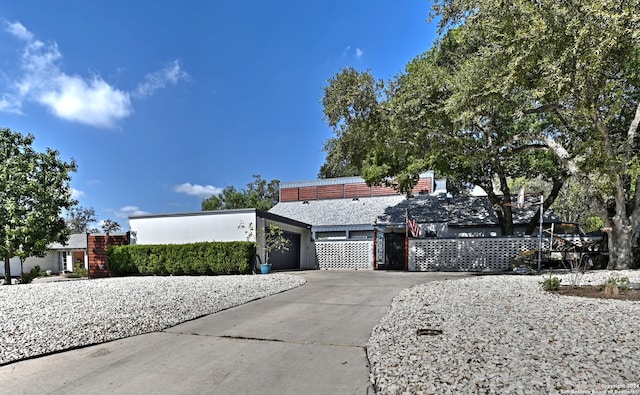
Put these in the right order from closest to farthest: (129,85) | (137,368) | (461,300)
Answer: (137,368), (461,300), (129,85)

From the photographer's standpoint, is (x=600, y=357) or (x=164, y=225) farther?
(x=164, y=225)

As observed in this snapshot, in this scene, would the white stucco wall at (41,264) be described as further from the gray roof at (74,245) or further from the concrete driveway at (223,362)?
the concrete driveway at (223,362)

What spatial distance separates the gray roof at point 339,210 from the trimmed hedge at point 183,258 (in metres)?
7.35

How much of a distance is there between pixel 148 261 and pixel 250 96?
8908mm

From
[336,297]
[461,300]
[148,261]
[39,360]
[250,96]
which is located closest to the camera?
[39,360]

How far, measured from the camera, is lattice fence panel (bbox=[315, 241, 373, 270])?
18578 millimetres

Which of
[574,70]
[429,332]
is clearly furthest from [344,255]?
[429,332]

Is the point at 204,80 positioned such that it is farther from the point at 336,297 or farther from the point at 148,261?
the point at 336,297

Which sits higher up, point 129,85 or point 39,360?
point 129,85

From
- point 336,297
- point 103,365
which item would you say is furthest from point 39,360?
point 336,297

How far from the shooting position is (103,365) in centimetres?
388

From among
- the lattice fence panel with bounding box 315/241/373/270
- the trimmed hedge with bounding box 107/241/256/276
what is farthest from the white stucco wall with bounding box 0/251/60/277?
the lattice fence panel with bounding box 315/241/373/270

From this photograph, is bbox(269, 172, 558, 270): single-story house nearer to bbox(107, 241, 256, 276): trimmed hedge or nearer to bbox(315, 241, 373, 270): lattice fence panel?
bbox(315, 241, 373, 270): lattice fence panel

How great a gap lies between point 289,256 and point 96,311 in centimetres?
A: 1274
